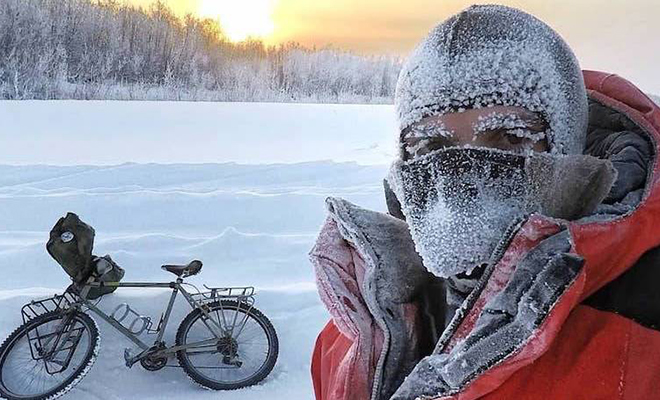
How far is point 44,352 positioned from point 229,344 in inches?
35.5

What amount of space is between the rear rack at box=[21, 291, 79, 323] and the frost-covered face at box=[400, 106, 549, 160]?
302 cm

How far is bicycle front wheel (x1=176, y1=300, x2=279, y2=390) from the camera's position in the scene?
11.7 ft

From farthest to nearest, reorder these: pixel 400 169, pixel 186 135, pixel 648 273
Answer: pixel 186 135 < pixel 400 169 < pixel 648 273

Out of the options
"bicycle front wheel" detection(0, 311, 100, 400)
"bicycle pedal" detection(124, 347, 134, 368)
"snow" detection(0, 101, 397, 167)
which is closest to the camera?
"bicycle front wheel" detection(0, 311, 100, 400)

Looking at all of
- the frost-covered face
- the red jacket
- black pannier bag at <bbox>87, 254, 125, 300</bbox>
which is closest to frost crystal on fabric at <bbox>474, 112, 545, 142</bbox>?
the frost-covered face

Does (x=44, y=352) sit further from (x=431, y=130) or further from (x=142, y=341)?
(x=431, y=130)

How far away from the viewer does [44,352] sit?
3.39m

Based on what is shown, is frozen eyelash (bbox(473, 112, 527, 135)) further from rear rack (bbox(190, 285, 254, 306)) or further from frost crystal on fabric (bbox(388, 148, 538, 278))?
rear rack (bbox(190, 285, 254, 306))

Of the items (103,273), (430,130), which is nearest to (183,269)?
(103,273)

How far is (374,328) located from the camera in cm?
88

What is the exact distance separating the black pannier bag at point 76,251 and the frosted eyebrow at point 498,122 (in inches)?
119

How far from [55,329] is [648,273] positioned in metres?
3.24

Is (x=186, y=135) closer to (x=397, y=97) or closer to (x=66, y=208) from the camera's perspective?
(x=66, y=208)

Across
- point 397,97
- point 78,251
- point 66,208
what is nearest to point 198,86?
point 66,208
